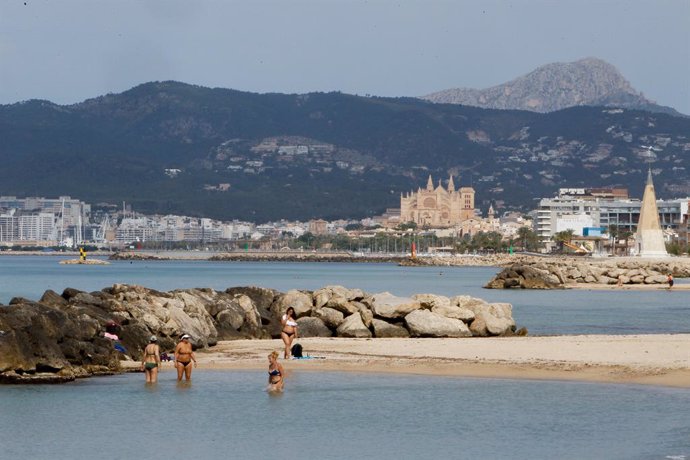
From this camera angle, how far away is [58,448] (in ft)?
50.5

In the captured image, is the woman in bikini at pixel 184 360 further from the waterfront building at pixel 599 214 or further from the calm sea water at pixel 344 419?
the waterfront building at pixel 599 214

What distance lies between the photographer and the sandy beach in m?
21.0

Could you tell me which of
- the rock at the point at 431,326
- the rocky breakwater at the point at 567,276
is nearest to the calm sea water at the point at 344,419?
the rock at the point at 431,326

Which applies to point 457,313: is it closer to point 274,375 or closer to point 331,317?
point 331,317

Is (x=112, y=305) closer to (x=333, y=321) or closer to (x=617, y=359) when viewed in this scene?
(x=333, y=321)

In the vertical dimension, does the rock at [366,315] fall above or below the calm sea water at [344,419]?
above

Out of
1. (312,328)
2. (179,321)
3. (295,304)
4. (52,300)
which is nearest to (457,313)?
(312,328)

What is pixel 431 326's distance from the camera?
89.3 ft

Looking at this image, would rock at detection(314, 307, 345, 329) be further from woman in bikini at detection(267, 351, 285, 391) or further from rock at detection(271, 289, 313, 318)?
woman in bikini at detection(267, 351, 285, 391)

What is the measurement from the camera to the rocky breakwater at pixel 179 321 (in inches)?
780

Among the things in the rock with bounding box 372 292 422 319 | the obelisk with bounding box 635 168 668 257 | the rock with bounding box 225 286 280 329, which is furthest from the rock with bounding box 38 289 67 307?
the obelisk with bounding box 635 168 668 257

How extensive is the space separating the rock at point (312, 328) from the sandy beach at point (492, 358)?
719 mm

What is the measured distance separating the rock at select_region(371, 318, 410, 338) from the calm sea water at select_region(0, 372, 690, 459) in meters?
6.57

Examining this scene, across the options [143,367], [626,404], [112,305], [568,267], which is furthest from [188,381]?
[568,267]
